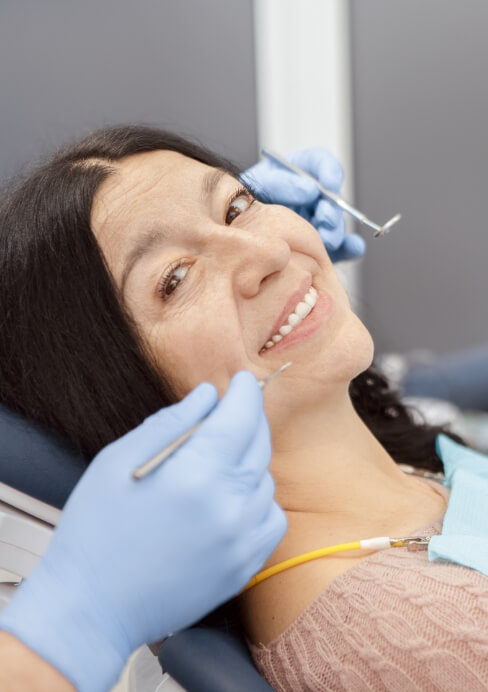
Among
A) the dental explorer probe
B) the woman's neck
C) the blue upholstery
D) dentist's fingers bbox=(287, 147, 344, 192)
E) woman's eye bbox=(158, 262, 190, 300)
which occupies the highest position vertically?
dentist's fingers bbox=(287, 147, 344, 192)

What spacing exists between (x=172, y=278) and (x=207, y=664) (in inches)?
20.2

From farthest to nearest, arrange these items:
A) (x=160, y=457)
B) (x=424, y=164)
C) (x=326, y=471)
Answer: (x=424, y=164) < (x=326, y=471) < (x=160, y=457)

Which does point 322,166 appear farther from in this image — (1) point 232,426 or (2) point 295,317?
(1) point 232,426

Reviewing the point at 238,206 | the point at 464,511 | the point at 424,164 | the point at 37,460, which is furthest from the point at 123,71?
the point at 464,511

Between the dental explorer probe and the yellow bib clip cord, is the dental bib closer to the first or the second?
the yellow bib clip cord

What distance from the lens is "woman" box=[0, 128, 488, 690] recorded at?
98cm

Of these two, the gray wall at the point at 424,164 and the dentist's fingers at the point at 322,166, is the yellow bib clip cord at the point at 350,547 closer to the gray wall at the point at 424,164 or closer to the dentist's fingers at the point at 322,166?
the dentist's fingers at the point at 322,166

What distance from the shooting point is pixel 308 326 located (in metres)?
1.01

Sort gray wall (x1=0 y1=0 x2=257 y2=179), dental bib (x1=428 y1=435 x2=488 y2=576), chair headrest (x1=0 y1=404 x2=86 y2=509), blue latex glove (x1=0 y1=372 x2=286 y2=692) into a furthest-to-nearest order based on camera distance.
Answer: gray wall (x1=0 y1=0 x2=257 y2=179)
chair headrest (x1=0 y1=404 x2=86 y2=509)
dental bib (x1=428 y1=435 x2=488 y2=576)
blue latex glove (x1=0 y1=372 x2=286 y2=692)

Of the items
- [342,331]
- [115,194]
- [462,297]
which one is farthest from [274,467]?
[462,297]

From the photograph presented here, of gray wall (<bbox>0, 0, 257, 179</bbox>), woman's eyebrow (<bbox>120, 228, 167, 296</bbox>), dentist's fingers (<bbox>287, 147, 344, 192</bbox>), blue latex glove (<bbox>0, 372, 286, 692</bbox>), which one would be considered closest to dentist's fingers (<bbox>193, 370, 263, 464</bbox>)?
blue latex glove (<bbox>0, 372, 286, 692</bbox>)

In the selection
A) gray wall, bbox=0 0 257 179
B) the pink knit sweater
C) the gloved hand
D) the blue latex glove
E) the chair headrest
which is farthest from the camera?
gray wall, bbox=0 0 257 179

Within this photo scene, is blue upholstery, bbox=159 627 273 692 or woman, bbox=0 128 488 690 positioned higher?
woman, bbox=0 128 488 690

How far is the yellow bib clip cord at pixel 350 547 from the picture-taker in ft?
3.25
